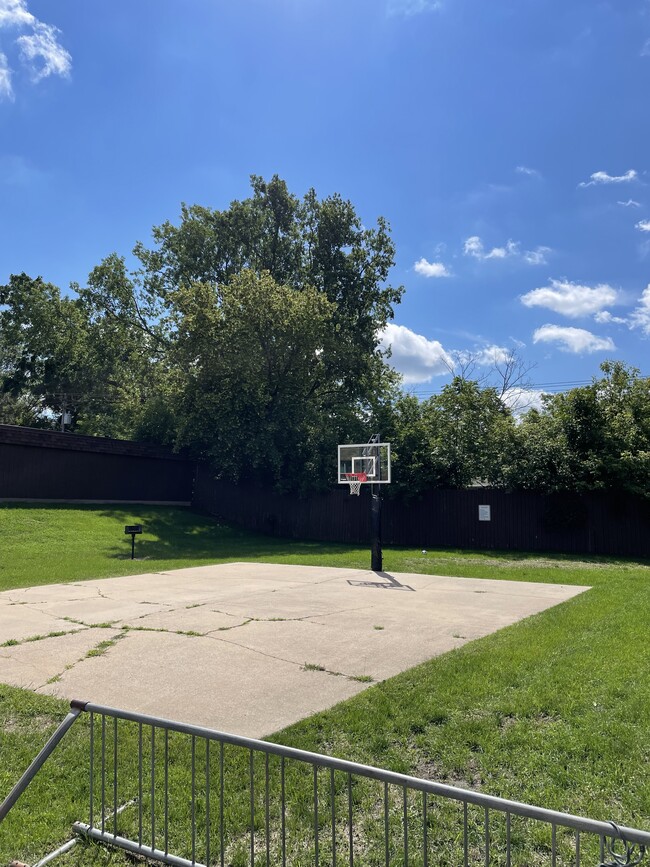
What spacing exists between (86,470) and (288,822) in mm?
24277

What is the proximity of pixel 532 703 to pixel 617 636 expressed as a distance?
2.74 m

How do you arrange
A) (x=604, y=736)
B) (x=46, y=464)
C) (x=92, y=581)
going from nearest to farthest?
1. (x=604, y=736)
2. (x=92, y=581)
3. (x=46, y=464)

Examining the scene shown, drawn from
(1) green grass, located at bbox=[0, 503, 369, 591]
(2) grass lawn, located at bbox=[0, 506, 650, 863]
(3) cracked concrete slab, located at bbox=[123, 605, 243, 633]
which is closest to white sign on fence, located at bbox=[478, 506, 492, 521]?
(1) green grass, located at bbox=[0, 503, 369, 591]

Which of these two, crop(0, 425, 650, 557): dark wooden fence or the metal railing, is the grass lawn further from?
crop(0, 425, 650, 557): dark wooden fence

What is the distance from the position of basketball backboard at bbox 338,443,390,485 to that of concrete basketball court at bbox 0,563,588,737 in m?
3.42

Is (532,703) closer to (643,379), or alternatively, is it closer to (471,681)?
(471,681)

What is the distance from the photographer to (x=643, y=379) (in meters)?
19.9

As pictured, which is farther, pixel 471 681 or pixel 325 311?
pixel 325 311

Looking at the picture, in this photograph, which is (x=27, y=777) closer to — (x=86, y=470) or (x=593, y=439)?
(x=593, y=439)

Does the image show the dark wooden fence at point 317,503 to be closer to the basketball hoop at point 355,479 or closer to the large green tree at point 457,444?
the large green tree at point 457,444

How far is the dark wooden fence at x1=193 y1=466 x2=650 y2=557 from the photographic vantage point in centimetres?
1869

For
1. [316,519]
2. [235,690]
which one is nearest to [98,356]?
[316,519]

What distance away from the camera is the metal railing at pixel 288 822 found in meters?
2.68

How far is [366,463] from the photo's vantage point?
16.1m
